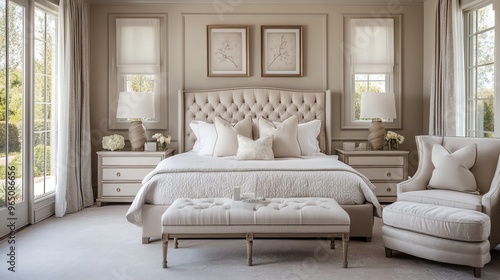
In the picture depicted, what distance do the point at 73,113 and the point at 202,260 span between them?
2946mm

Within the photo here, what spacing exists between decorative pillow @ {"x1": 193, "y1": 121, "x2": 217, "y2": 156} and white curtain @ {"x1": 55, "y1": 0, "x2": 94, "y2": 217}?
1.48 meters

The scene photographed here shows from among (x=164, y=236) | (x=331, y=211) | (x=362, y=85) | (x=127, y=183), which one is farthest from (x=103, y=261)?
(x=362, y=85)

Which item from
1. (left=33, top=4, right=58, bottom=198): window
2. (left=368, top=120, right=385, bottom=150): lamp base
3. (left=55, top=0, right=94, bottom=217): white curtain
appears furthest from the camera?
(left=368, top=120, right=385, bottom=150): lamp base

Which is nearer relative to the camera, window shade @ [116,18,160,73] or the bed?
the bed

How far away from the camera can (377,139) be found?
19.7 feet

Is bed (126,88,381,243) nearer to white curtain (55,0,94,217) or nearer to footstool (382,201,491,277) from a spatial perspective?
footstool (382,201,491,277)

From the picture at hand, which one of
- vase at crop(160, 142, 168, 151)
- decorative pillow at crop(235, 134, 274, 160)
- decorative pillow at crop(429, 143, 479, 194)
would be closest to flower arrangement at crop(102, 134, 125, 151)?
vase at crop(160, 142, 168, 151)

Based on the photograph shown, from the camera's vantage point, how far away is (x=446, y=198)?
3848 millimetres

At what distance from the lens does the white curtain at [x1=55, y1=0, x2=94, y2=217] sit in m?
5.35

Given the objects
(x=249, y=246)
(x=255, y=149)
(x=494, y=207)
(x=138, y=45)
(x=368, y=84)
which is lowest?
(x=249, y=246)

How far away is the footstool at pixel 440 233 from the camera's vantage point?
10.6 ft

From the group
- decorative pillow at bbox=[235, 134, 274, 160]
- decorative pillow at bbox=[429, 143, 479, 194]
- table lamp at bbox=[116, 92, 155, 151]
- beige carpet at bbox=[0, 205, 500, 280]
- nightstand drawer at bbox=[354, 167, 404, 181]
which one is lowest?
beige carpet at bbox=[0, 205, 500, 280]

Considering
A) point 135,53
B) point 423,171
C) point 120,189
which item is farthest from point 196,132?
point 423,171

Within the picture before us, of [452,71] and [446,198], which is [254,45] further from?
[446,198]
